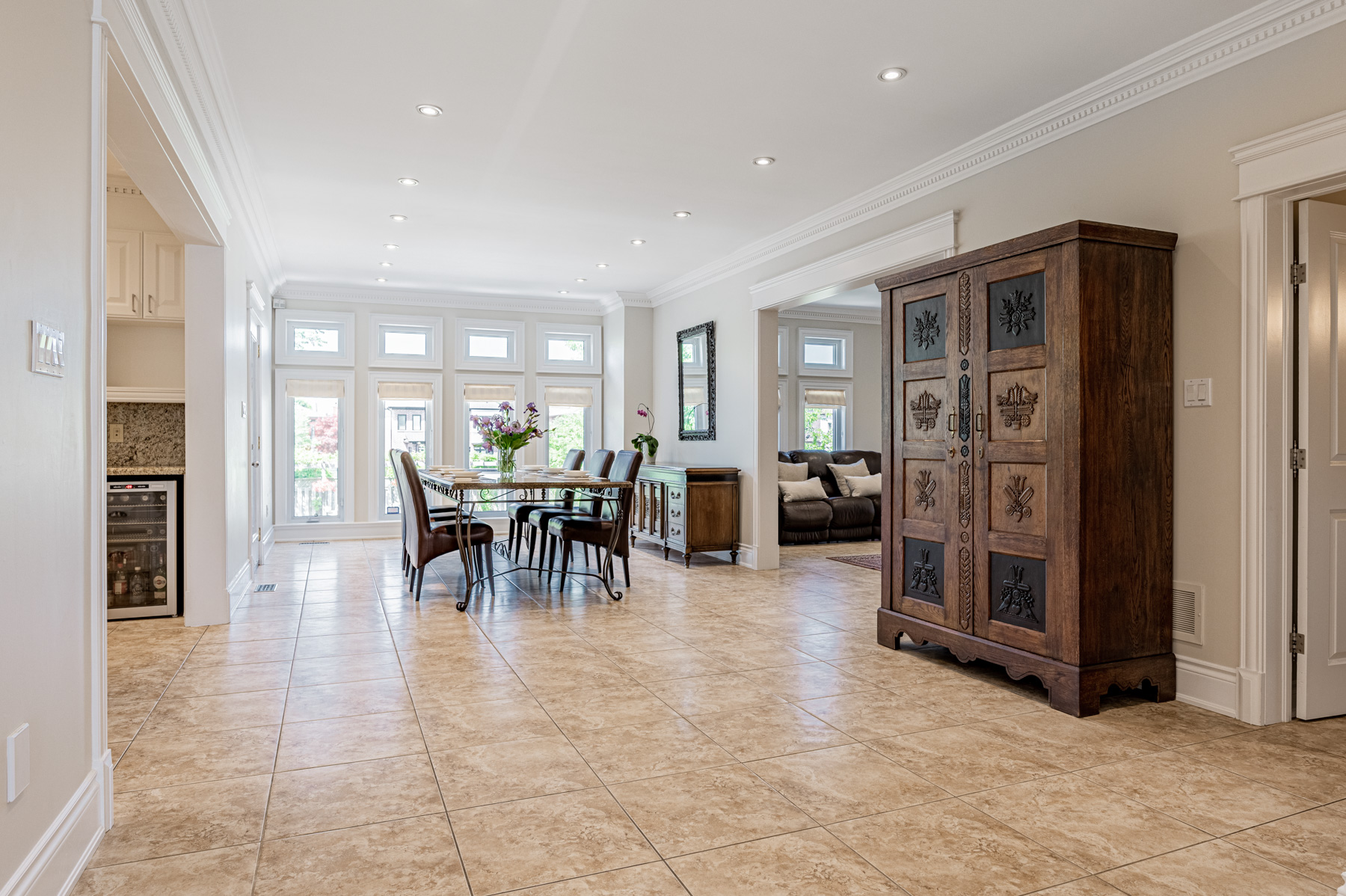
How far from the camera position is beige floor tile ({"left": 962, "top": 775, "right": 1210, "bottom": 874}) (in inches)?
82.4

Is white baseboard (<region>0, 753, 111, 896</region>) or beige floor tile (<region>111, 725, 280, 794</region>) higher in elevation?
white baseboard (<region>0, 753, 111, 896</region>)

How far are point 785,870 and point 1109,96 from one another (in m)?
3.48

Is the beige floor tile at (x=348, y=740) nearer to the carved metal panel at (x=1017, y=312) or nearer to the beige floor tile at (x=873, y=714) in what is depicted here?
the beige floor tile at (x=873, y=714)

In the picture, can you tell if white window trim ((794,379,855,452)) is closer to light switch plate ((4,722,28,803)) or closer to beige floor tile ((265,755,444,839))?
beige floor tile ((265,755,444,839))

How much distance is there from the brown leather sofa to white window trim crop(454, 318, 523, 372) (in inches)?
127

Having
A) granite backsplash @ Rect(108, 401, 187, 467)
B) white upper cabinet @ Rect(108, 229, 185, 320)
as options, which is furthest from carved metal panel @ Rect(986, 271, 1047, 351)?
granite backsplash @ Rect(108, 401, 187, 467)

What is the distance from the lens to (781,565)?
23.2 feet

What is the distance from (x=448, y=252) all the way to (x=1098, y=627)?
18.8 ft

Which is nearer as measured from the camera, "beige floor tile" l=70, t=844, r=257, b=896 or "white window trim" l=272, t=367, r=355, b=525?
"beige floor tile" l=70, t=844, r=257, b=896

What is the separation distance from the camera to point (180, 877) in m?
1.95

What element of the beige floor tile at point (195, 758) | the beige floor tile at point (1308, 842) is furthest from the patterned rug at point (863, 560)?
the beige floor tile at point (195, 758)

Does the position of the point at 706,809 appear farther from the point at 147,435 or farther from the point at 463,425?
the point at 463,425

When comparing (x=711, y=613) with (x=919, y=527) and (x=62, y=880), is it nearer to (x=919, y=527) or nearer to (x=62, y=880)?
(x=919, y=527)

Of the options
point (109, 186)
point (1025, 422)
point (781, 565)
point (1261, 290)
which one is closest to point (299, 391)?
point (109, 186)
